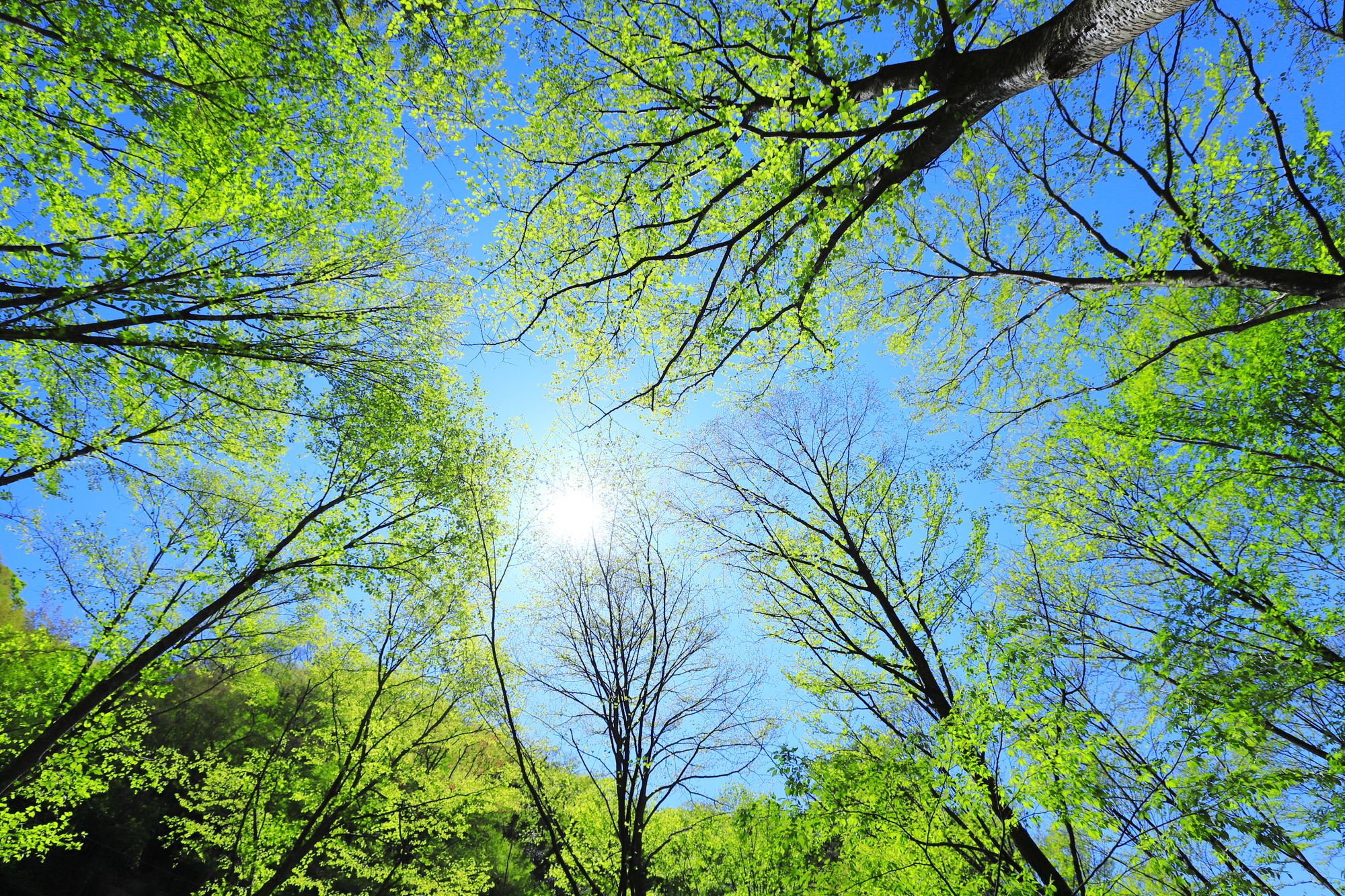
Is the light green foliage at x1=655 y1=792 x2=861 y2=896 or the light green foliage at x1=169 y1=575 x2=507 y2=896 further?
the light green foliage at x1=169 y1=575 x2=507 y2=896

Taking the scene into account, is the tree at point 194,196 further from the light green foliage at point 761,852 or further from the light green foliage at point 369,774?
the light green foliage at point 761,852

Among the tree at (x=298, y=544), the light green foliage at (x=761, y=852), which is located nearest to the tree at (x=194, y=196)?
the tree at (x=298, y=544)

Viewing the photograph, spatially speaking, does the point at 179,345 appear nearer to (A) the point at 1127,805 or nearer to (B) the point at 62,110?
(B) the point at 62,110

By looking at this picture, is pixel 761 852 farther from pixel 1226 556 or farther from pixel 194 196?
pixel 194 196

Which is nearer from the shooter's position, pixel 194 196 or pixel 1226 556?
pixel 194 196

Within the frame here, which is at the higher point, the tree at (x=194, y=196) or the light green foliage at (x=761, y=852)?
the tree at (x=194, y=196)

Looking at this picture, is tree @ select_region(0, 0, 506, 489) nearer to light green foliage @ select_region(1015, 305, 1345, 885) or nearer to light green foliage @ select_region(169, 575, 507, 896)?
light green foliage @ select_region(169, 575, 507, 896)

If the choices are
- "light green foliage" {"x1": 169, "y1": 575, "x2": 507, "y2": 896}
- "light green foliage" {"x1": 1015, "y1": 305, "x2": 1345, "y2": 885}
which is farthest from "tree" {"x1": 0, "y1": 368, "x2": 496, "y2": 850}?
"light green foliage" {"x1": 1015, "y1": 305, "x2": 1345, "y2": 885}

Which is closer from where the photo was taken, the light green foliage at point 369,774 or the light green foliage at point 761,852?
the light green foliage at point 761,852

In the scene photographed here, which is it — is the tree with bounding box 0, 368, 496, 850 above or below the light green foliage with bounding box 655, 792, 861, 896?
above

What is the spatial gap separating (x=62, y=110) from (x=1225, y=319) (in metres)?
14.9

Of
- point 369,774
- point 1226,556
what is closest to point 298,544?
point 369,774

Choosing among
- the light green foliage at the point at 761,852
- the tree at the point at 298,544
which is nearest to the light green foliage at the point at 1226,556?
the light green foliage at the point at 761,852

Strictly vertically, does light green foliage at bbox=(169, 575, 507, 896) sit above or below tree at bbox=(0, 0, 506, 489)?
below
